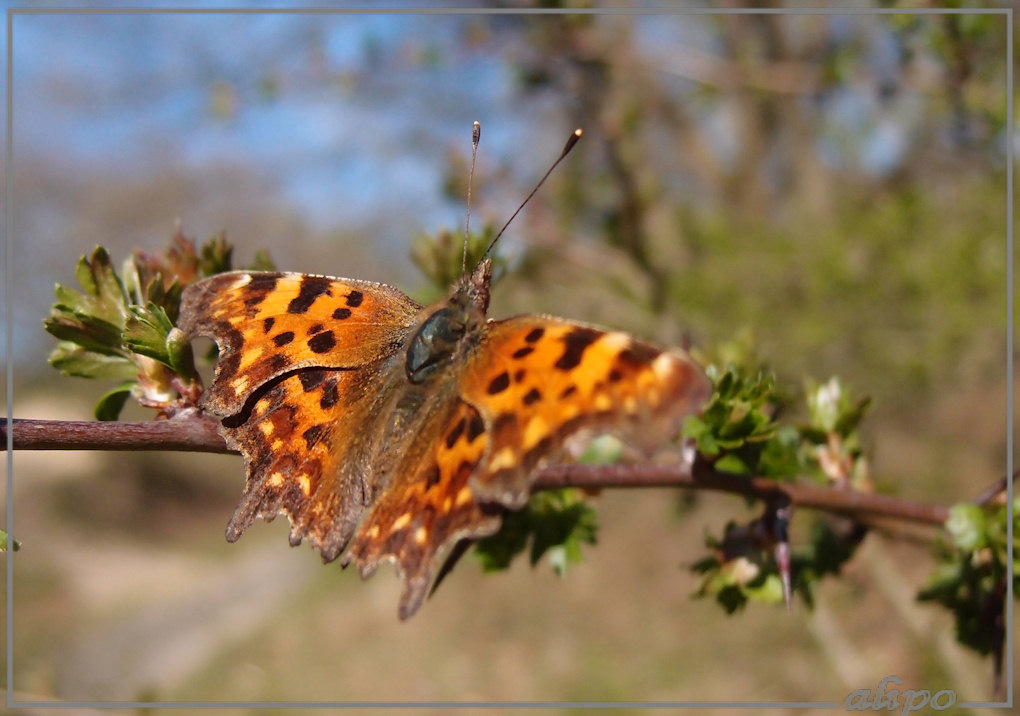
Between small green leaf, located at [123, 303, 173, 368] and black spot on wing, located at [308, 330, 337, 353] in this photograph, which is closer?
small green leaf, located at [123, 303, 173, 368]

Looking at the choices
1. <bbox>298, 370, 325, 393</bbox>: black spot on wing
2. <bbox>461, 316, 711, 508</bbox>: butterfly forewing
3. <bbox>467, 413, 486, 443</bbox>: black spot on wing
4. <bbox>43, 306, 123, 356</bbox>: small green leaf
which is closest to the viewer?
<bbox>461, 316, 711, 508</bbox>: butterfly forewing

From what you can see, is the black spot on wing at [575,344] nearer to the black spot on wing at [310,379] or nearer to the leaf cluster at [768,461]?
the leaf cluster at [768,461]

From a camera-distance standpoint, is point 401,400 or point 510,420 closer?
point 510,420

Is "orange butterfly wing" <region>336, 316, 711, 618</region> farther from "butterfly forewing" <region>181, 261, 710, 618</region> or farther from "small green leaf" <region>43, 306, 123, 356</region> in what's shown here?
"small green leaf" <region>43, 306, 123, 356</region>

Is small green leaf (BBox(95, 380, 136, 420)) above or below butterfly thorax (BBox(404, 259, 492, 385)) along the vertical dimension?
below

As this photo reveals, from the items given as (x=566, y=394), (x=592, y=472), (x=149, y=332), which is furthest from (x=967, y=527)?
(x=149, y=332)

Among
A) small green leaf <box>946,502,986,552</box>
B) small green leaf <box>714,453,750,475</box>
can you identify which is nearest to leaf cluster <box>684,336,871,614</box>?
small green leaf <box>714,453,750,475</box>

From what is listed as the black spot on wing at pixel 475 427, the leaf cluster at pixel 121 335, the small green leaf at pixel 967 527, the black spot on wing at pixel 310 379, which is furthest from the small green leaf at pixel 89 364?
the small green leaf at pixel 967 527

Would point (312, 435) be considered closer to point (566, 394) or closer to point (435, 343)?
point (435, 343)
